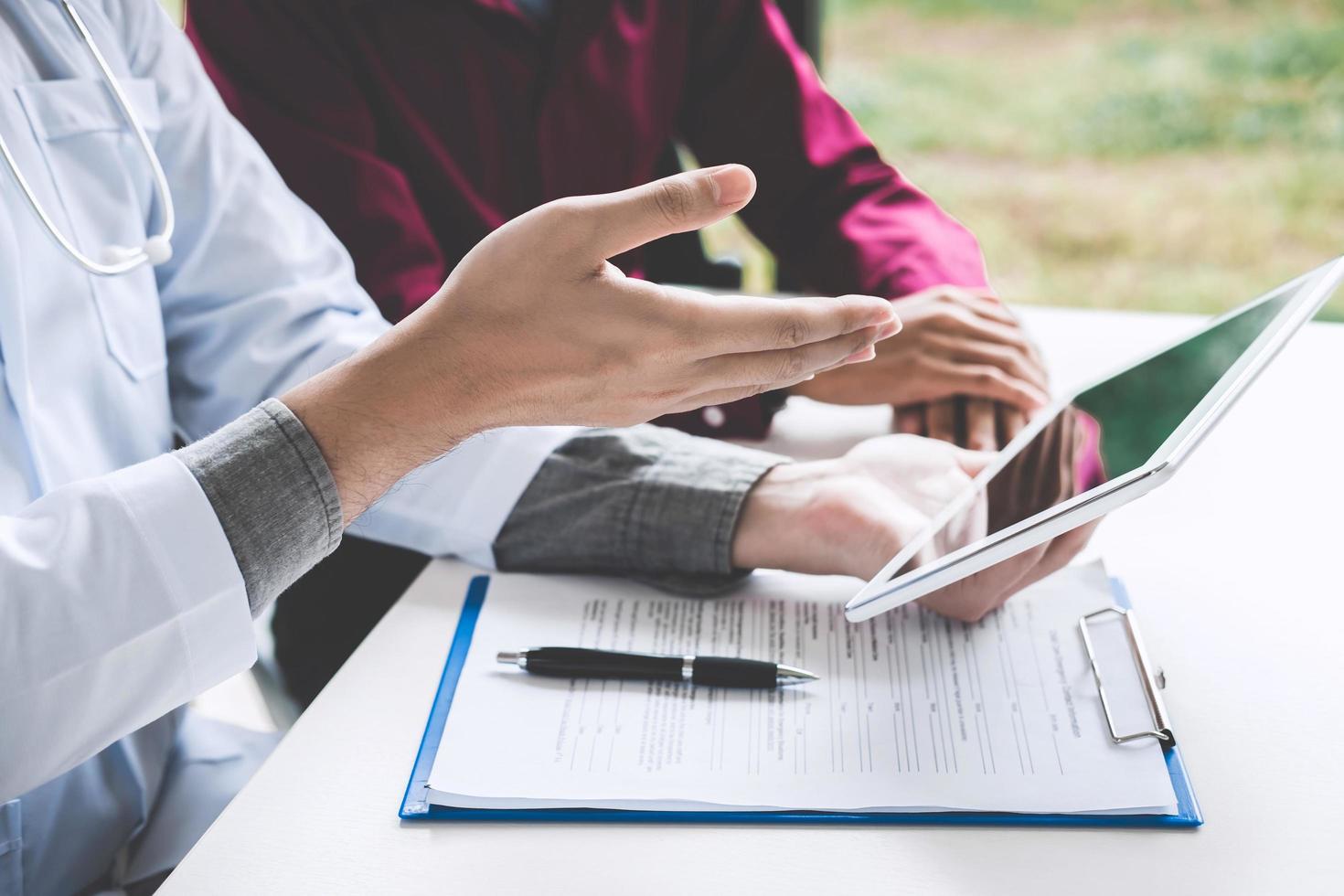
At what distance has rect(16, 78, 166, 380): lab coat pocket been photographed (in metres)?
0.76

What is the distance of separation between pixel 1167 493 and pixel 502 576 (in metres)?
0.52

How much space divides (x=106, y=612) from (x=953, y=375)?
667 millimetres

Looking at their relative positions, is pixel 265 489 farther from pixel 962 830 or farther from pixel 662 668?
pixel 962 830

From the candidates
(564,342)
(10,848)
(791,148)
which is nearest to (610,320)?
(564,342)

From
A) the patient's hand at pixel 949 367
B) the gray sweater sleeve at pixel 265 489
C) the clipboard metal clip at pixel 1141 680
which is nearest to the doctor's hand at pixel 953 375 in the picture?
the patient's hand at pixel 949 367

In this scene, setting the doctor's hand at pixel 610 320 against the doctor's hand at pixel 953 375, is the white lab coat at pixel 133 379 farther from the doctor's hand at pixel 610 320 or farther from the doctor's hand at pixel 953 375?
the doctor's hand at pixel 953 375

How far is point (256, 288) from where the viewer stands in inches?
34.2

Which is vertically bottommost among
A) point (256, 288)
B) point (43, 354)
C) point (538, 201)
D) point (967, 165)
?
point (43, 354)

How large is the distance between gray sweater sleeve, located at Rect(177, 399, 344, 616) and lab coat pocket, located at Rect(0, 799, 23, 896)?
0.80 feet

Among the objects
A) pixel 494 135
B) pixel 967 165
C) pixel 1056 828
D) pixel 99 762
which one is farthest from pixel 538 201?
pixel 967 165

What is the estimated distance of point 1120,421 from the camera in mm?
709

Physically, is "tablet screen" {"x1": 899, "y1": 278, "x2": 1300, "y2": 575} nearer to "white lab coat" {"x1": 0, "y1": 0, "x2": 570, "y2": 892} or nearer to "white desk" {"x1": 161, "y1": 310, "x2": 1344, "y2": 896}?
"white desk" {"x1": 161, "y1": 310, "x2": 1344, "y2": 896}

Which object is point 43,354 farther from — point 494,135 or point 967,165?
point 967,165

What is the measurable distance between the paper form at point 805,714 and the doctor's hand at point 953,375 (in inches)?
8.2
